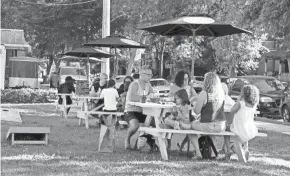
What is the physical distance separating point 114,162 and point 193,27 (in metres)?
5.14

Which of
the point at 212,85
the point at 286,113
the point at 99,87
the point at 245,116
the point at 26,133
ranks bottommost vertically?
the point at 286,113

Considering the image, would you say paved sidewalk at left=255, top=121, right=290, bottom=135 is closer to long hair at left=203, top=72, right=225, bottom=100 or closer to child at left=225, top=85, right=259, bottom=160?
child at left=225, top=85, right=259, bottom=160

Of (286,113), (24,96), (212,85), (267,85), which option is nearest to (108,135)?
(212,85)

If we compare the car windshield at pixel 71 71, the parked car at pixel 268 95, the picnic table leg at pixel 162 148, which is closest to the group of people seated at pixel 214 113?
the picnic table leg at pixel 162 148

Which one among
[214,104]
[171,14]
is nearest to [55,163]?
[214,104]

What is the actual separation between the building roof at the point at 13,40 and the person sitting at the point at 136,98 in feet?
87.3

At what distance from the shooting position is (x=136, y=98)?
36.7 feet

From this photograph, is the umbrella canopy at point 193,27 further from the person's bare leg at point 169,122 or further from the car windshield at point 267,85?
the car windshield at point 267,85

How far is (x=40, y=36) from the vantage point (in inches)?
1700

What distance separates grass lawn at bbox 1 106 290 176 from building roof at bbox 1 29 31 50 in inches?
981

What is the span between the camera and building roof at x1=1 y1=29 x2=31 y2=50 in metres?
36.9

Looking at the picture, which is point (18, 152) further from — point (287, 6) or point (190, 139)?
point (287, 6)

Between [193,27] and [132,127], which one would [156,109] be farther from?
[193,27]

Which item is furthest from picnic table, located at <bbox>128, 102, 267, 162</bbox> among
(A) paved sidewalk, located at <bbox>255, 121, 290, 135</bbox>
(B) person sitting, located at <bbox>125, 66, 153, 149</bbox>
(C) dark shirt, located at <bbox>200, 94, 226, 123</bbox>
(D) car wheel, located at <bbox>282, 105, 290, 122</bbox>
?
(D) car wheel, located at <bbox>282, 105, 290, 122</bbox>
